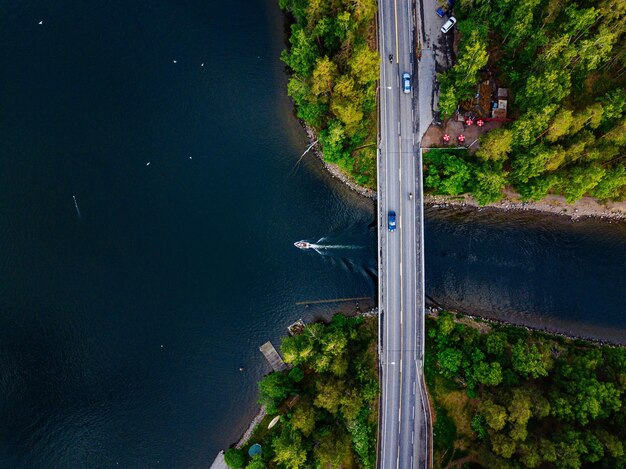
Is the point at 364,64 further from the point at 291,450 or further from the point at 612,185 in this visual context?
the point at 291,450

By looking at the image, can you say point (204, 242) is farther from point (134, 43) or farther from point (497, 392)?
point (497, 392)

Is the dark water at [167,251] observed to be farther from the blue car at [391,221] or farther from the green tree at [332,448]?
the green tree at [332,448]

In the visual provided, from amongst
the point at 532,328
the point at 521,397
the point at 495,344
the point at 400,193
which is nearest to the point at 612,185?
the point at 532,328

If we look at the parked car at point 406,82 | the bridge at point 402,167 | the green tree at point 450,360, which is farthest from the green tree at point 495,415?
the parked car at point 406,82

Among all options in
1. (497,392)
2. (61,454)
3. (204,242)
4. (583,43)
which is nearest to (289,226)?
(204,242)

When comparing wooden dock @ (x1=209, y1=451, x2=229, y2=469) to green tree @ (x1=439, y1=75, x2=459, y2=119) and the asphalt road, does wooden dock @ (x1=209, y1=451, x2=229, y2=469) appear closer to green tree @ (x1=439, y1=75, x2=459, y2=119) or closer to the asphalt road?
the asphalt road

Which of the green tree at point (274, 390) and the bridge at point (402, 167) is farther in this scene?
the bridge at point (402, 167)
